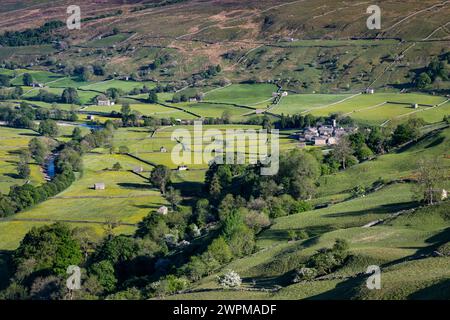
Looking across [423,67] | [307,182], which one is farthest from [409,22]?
[307,182]

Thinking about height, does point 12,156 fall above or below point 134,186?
above

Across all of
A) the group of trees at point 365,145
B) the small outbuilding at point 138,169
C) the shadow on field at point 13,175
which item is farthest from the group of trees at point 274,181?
the shadow on field at point 13,175

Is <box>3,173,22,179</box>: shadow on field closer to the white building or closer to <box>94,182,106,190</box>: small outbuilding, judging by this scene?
<box>94,182,106,190</box>: small outbuilding

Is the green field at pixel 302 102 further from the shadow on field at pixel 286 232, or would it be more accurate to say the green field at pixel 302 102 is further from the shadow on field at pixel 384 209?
the shadow on field at pixel 286 232

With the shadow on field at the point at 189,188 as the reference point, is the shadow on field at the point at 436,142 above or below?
above

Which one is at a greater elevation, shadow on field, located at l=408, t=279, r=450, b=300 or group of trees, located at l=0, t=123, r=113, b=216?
shadow on field, located at l=408, t=279, r=450, b=300

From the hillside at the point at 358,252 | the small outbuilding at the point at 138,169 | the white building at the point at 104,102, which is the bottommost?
the small outbuilding at the point at 138,169

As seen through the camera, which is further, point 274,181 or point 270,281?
point 274,181

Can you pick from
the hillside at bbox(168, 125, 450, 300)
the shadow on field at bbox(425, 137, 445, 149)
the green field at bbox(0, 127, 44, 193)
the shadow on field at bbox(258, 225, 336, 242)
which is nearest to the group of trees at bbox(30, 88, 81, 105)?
the green field at bbox(0, 127, 44, 193)

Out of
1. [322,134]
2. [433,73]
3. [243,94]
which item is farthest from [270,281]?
[243,94]

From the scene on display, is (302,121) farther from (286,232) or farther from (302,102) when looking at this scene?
(286,232)
